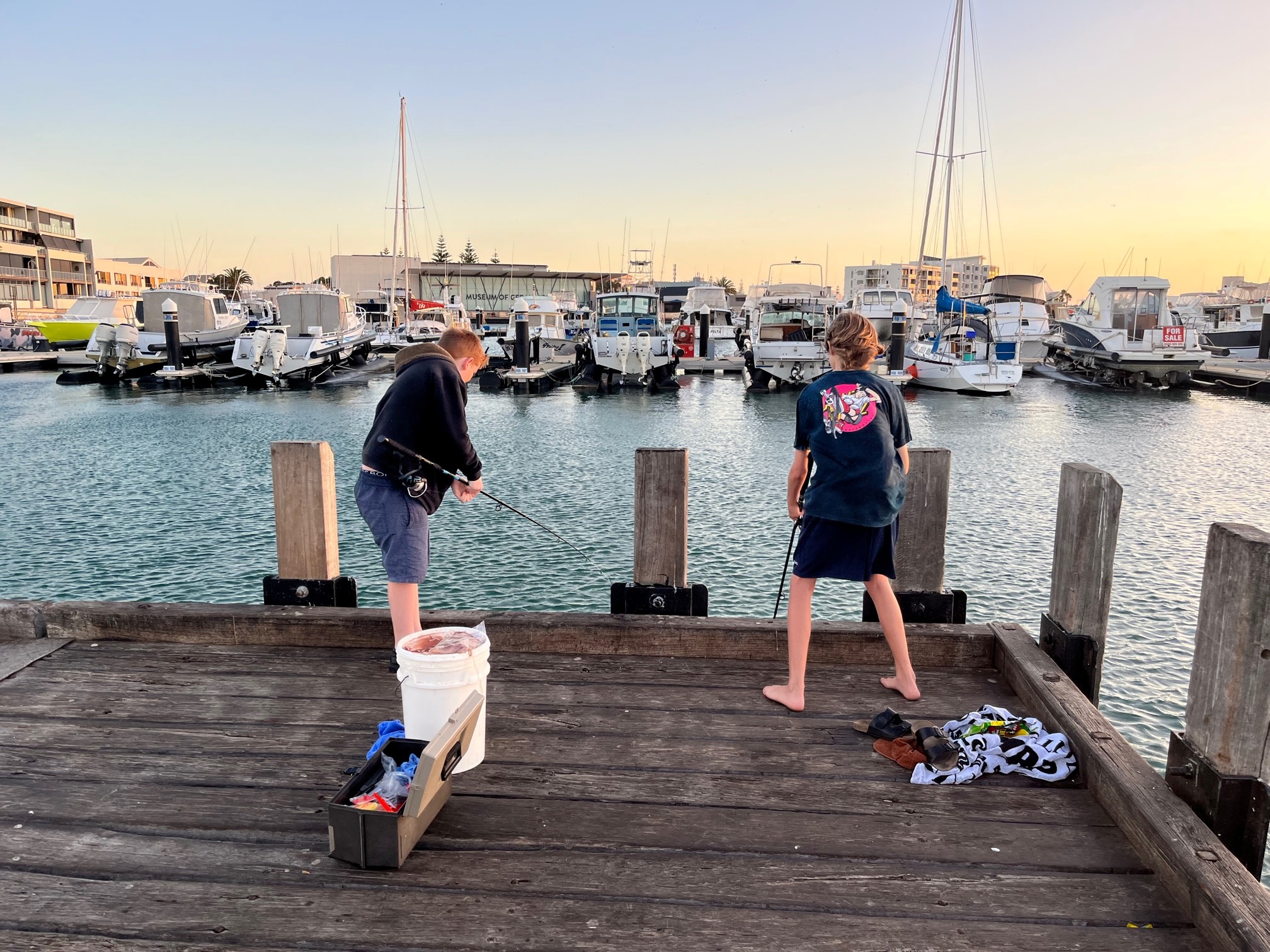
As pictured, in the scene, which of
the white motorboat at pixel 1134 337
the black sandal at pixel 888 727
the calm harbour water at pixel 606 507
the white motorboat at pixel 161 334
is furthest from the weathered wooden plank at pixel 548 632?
the white motorboat at pixel 161 334

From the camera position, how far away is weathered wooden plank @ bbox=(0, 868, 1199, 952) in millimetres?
2082

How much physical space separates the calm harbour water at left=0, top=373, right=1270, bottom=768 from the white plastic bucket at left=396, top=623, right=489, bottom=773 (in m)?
4.45

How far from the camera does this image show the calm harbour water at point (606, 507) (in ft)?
25.7

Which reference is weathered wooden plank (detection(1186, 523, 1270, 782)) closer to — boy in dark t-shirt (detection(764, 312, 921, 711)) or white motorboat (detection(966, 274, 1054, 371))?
boy in dark t-shirt (detection(764, 312, 921, 711))

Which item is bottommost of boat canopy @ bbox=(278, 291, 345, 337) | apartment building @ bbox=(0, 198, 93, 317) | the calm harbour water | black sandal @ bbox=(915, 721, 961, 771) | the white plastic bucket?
the calm harbour water

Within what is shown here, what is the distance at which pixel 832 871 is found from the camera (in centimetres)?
238

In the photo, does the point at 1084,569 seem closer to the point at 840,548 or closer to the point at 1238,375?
the point at 840,548

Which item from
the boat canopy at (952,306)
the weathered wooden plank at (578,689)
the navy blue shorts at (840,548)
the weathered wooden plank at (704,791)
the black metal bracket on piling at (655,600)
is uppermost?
the boat canopy at (952,306)

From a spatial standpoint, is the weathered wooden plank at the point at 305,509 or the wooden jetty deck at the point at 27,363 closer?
the weathered wooden plank at the point at 305,509

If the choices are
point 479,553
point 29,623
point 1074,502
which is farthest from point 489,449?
point 1074,502

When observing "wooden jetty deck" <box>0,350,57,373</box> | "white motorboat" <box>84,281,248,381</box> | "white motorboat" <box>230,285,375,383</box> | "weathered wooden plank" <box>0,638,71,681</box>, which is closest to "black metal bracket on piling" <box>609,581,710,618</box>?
"weathered wooden plank" <box>0,638,71,681</box>

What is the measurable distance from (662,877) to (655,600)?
6.51ft

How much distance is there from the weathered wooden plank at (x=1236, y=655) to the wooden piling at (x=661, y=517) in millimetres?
2136

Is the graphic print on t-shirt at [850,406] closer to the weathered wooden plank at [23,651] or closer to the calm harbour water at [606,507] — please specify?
the calm harbour water at [606,507]
